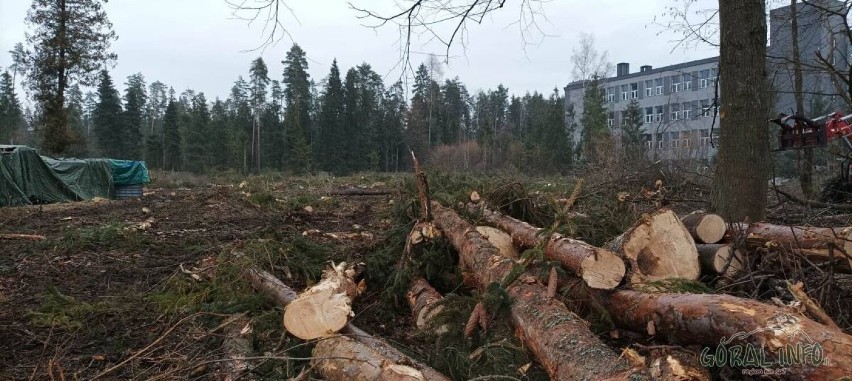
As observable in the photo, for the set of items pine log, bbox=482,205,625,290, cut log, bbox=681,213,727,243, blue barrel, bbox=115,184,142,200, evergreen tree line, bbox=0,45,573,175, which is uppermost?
evergreen tree line, bbox=0,45,573,175

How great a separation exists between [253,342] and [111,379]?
2.97ft

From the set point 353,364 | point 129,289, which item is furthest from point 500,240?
point 129,289

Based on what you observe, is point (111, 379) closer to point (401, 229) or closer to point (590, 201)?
point (401, 229)

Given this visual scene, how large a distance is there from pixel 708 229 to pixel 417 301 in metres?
2.35

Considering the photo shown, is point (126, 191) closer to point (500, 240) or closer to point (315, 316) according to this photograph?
point (500, 240)

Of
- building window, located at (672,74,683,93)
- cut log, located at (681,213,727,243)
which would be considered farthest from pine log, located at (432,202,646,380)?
building window, located at (672,74,683,93)

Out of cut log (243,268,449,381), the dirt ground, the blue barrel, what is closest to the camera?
cut log (243,268,449,381)

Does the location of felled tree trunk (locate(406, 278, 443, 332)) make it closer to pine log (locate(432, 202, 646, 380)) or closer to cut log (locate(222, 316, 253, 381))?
pine log (locate(432, 202, 646, 380))

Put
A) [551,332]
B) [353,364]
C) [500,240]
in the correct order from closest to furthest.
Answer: [551,332] < [353,364] < [500,240]

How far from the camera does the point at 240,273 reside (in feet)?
17.7

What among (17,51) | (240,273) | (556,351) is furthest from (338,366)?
(17,51)

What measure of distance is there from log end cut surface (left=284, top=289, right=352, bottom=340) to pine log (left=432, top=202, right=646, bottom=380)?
107 cm

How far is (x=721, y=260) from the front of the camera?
149 inches

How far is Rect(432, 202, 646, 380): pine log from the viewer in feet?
7.81
